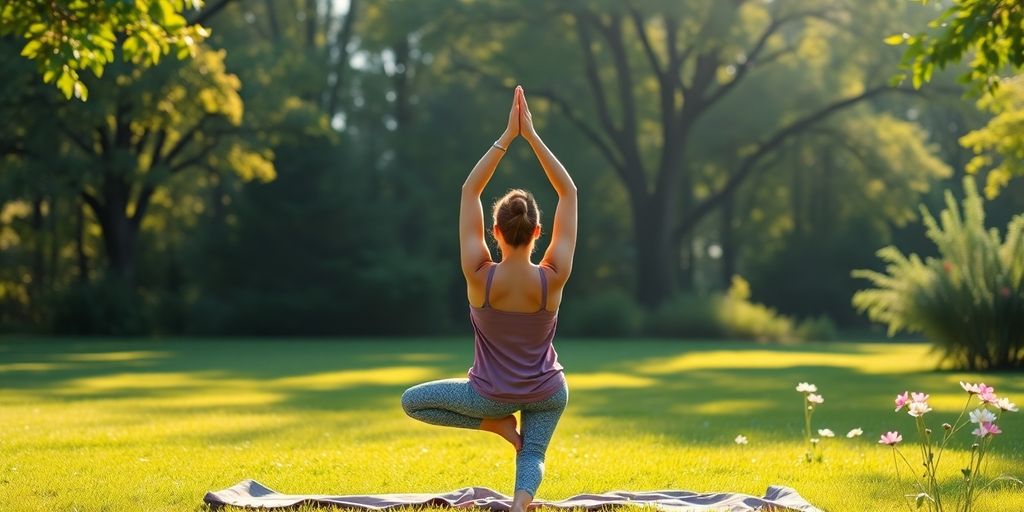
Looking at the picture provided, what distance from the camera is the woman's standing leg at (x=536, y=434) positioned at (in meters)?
6.71

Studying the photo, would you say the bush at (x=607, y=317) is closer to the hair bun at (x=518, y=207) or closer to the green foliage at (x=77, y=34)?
the green foliage at (x=77, y=34)

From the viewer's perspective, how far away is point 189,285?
48.7 meters

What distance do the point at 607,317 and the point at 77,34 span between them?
108ft


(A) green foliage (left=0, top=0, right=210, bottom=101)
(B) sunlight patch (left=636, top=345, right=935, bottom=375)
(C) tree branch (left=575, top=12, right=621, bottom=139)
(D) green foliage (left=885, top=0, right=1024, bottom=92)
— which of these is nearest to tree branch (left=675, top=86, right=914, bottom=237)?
(C) tree branch (left=575, top=12, right=621, bottom=139)

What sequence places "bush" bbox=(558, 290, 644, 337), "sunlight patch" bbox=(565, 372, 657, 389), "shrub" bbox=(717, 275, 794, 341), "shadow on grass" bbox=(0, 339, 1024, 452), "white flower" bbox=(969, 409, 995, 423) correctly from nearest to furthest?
"white flower" bbox=(969, 409, 995, 423), "shadow on grass" bbox=(0, 339, 1024, 452), "sunlight patch" bbox=(565, 372, 657, 389), "shrub" bbox=(717, 275, 794, 341), "bush" bbox=(558, 290, 644, 337)

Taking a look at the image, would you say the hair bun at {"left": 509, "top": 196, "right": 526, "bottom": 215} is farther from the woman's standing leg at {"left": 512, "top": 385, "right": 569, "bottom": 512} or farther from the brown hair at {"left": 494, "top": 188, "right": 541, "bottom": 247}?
the woman's standing leg at {"left": 512, "top": 385, "right": 569, "bottom": 512}

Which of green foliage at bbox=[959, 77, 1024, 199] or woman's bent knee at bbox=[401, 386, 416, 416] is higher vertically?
green foliage at bbox=[959, 77, 1024, 199]

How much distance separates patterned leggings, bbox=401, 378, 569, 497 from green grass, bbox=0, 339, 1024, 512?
135 cm

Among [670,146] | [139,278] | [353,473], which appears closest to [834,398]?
[353,473]

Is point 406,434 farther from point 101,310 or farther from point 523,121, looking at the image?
point 101,310

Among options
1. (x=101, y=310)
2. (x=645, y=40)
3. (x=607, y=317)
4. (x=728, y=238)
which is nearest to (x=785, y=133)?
(x=645, y=40)

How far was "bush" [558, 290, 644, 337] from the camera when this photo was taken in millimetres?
41781

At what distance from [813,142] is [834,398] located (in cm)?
3491

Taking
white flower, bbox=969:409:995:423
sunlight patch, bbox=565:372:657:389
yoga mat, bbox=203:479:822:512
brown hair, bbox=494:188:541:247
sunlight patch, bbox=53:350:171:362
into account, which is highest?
brown hair, bbox=494:188:541:247
